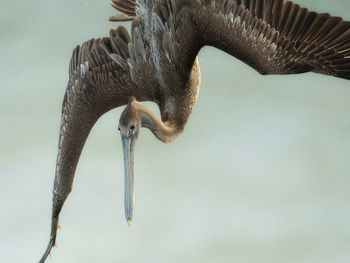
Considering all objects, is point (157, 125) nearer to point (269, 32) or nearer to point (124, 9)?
point (269, 32)

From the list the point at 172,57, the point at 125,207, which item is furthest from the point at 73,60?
the point at 125,207

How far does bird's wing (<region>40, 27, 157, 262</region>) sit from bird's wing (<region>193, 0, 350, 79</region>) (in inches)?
62.3

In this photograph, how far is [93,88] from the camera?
14586mm

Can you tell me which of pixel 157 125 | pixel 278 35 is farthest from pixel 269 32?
pixel 157 125

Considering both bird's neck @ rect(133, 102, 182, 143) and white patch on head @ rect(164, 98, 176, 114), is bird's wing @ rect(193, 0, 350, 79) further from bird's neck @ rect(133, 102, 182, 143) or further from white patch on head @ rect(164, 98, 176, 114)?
white patch on head @ rect(164, 98, 176, 114)

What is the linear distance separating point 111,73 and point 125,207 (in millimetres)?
2329

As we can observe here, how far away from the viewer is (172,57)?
1352cm

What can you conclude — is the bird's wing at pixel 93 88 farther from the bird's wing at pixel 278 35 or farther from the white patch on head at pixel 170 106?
the bird's wing at pixel 278 35

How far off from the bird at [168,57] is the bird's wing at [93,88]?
0.04ft

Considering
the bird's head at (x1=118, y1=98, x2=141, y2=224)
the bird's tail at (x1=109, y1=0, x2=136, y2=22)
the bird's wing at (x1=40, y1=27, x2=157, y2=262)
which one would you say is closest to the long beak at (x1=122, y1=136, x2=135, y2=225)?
the bird's head at (x1=118, y1=98, x2=141, y2=224)

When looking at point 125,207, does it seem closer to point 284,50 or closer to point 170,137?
point 170,137

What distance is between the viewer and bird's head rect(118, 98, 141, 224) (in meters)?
12.9

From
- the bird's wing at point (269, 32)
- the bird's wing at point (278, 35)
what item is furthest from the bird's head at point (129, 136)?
the bird's wing at point (278, 35)

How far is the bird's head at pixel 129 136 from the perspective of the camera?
12906mm
